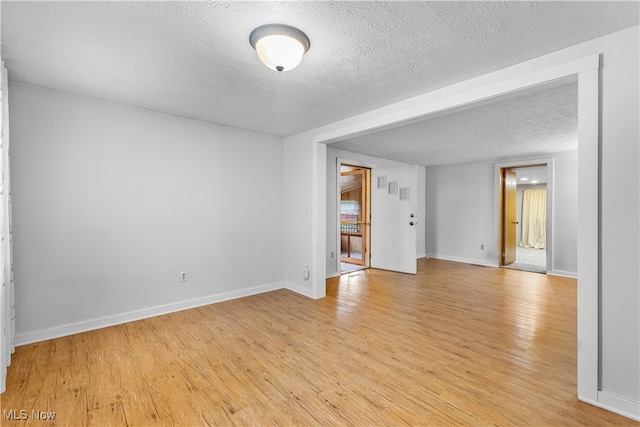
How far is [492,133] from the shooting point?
13.9 ft

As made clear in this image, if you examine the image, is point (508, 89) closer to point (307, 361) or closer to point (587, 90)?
point (587, 90)

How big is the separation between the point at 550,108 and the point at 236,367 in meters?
4.08

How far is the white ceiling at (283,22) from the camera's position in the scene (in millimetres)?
1681

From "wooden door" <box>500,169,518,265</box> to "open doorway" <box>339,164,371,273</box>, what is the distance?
3011 millimetres

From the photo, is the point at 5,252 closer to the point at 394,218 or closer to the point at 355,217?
the point at 394,218

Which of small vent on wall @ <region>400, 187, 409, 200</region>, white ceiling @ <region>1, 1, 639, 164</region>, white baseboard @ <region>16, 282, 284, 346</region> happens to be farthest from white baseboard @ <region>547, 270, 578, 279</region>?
white baseboard @ <region>16, 282, 284, 346</region>

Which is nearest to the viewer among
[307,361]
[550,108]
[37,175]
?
[307,361]

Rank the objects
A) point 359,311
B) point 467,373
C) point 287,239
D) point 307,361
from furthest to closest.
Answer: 1. point 287,239
2. point 359,311
3. point 307,361
4. point 467,373

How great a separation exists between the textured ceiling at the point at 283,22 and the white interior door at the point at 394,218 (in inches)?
114

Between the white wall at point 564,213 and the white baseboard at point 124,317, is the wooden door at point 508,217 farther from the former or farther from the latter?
the white baseboard at point 124,317

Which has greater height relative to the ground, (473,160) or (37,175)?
(473,160)

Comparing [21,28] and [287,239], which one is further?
[287,239]

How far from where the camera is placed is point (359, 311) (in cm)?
360

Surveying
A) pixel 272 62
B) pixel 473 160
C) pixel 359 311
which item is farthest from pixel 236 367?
pixel 473 160
